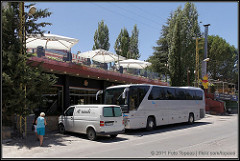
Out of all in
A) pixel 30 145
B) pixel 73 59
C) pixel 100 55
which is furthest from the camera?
pixel 100 55

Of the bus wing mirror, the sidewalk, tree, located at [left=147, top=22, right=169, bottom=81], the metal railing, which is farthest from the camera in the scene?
tree, located at [left=147, top=22, right=169, bottom=81]

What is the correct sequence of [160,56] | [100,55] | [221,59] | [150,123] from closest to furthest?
[150,123] → [100,55] → [160,56] → [221,59]

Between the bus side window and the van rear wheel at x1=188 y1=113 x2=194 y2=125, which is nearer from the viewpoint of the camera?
the bus side window

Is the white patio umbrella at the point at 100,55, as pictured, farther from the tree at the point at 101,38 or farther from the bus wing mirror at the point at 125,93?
the tree at the point at 101,38

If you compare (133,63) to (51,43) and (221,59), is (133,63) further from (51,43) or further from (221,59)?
(221,59)

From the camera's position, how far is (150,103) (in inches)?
683

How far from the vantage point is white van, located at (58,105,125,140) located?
1240cm

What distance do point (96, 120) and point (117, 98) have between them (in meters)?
4.47

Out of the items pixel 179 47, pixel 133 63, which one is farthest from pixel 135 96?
→ pixel 179 47

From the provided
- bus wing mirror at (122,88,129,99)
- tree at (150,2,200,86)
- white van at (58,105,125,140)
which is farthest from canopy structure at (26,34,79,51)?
tree at (150,2,200,86)

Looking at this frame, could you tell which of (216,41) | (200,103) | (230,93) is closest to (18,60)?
(200,103)

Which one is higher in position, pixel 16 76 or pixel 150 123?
pixel 16 76

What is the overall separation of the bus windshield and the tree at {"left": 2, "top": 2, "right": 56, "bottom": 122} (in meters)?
5.33

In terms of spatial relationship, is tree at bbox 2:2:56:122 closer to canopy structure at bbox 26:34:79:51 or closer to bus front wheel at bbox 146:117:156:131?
canopy structure at bbox 26:34:79:51
